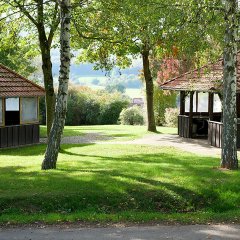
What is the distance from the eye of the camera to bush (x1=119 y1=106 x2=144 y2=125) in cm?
4888

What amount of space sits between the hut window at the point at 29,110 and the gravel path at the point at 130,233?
16.9 m

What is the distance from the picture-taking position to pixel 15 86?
26.2 m

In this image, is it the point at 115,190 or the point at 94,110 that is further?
the point at 94,110

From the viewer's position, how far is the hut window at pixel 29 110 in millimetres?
26609

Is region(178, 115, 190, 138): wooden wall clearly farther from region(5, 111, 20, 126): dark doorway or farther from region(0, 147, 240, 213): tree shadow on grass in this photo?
region(0, 147, 240, 213): tree shadow on grass

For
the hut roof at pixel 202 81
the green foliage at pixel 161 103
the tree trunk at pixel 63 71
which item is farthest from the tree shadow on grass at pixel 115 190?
the green foliage at pixel 161 103

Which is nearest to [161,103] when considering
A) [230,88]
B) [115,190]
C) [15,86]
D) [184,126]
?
[184,126]

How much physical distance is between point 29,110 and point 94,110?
87.4 feet

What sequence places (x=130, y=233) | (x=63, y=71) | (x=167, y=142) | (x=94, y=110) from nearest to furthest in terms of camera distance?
1. (x=130, y=233)
2. (x=63, y=71)
3. (x=167, y=142)
4. (x=94, y=110)

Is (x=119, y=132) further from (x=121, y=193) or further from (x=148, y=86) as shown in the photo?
(x=121, y=193)

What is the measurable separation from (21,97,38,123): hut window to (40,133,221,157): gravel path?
79.9 inches

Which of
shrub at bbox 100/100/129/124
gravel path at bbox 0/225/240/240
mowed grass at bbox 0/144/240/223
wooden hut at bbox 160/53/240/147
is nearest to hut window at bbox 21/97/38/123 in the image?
wooden hut at bbox 160/53/240/147

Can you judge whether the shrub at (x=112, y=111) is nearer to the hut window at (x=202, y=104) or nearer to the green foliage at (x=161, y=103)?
the green foliage at (x=161, y=103)

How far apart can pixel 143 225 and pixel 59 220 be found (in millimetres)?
1846
